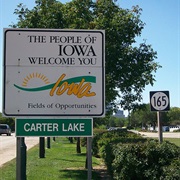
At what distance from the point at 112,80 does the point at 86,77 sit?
8818mm

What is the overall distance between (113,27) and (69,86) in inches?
346

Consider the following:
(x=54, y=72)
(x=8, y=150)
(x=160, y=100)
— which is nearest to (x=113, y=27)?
(x=160, y=100)

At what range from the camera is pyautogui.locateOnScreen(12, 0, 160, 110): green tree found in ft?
40.2

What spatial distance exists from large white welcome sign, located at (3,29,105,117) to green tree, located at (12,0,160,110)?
8218mm

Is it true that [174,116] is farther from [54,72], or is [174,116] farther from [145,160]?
[54,72]

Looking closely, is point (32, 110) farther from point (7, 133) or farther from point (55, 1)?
point (7, 133)

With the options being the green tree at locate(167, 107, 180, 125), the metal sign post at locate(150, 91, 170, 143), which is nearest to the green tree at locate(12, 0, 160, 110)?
the metal sign post at locate(150, 91, 170, 143)

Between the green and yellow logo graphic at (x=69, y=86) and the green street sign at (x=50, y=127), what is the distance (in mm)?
289

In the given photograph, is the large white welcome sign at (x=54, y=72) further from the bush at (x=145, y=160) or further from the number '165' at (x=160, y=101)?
the number '165' at (x=160, y=101)

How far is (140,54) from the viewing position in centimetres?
1287

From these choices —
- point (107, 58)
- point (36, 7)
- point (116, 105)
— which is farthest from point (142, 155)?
point (36, 7)

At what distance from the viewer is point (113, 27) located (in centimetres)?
1227

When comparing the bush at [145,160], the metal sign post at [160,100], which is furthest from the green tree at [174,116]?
the bush at [145,160]

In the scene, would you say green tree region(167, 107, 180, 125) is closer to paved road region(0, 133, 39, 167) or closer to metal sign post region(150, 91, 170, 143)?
paved road region(0, 133, 39, 167)
